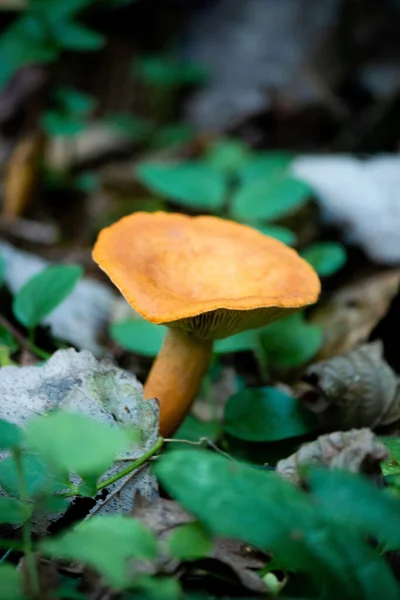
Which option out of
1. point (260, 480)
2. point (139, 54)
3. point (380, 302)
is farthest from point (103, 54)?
point (260, 480)

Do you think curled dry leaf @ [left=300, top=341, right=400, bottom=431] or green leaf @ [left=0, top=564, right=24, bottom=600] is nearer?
green leaf @ [left=0, top=564, right=24, bottom=600]

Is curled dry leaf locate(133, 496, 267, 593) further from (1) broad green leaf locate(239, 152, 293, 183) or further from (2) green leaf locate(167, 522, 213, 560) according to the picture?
(1) broad green leaf locate(239, 152, 293, 183)

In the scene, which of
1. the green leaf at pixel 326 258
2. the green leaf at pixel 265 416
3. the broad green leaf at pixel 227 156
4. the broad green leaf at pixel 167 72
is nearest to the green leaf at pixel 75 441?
the green leaf at pixel 265 416

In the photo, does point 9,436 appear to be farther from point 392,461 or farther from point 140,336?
point 140,336

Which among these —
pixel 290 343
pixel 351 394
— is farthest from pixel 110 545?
pixel 290 343

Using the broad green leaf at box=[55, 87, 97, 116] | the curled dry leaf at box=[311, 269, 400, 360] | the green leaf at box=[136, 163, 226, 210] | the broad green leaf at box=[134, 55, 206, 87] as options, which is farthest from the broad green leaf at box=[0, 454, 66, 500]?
the broad green leaf at box=[134, 55, 206, 87]

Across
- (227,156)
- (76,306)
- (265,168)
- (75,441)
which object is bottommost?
(76,306)
